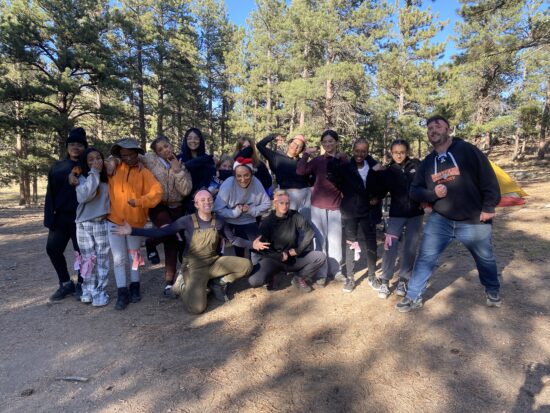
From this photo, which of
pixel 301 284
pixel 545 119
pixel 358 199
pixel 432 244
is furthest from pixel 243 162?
pixel 545 119

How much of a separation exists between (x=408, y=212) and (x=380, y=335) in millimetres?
1596

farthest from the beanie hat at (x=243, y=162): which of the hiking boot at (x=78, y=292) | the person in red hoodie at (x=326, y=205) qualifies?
the hiking boot at (x=78, y=292)

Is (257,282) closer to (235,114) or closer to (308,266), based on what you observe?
(308,266)

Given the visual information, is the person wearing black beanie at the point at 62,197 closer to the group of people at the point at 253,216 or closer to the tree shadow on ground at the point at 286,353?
the group of people at the point at 253,216

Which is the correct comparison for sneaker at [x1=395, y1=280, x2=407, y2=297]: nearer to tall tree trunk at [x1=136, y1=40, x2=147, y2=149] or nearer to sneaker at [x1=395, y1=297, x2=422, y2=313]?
sneaker at [x1=395, y1=297, x2=422, y2=313]

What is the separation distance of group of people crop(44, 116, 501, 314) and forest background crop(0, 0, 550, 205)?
29.1 ft

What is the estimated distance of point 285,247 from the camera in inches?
185

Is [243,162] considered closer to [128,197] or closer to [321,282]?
[128,197]

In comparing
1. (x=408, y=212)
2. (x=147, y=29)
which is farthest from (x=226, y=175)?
(x=147, y=29)

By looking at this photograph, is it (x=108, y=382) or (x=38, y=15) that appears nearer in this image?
(x=108, y=382)

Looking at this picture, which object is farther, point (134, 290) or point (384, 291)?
point (134, 290)

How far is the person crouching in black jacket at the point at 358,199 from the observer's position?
451 cm

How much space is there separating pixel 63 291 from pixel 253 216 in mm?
2905

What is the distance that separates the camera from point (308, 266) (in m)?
4.76
